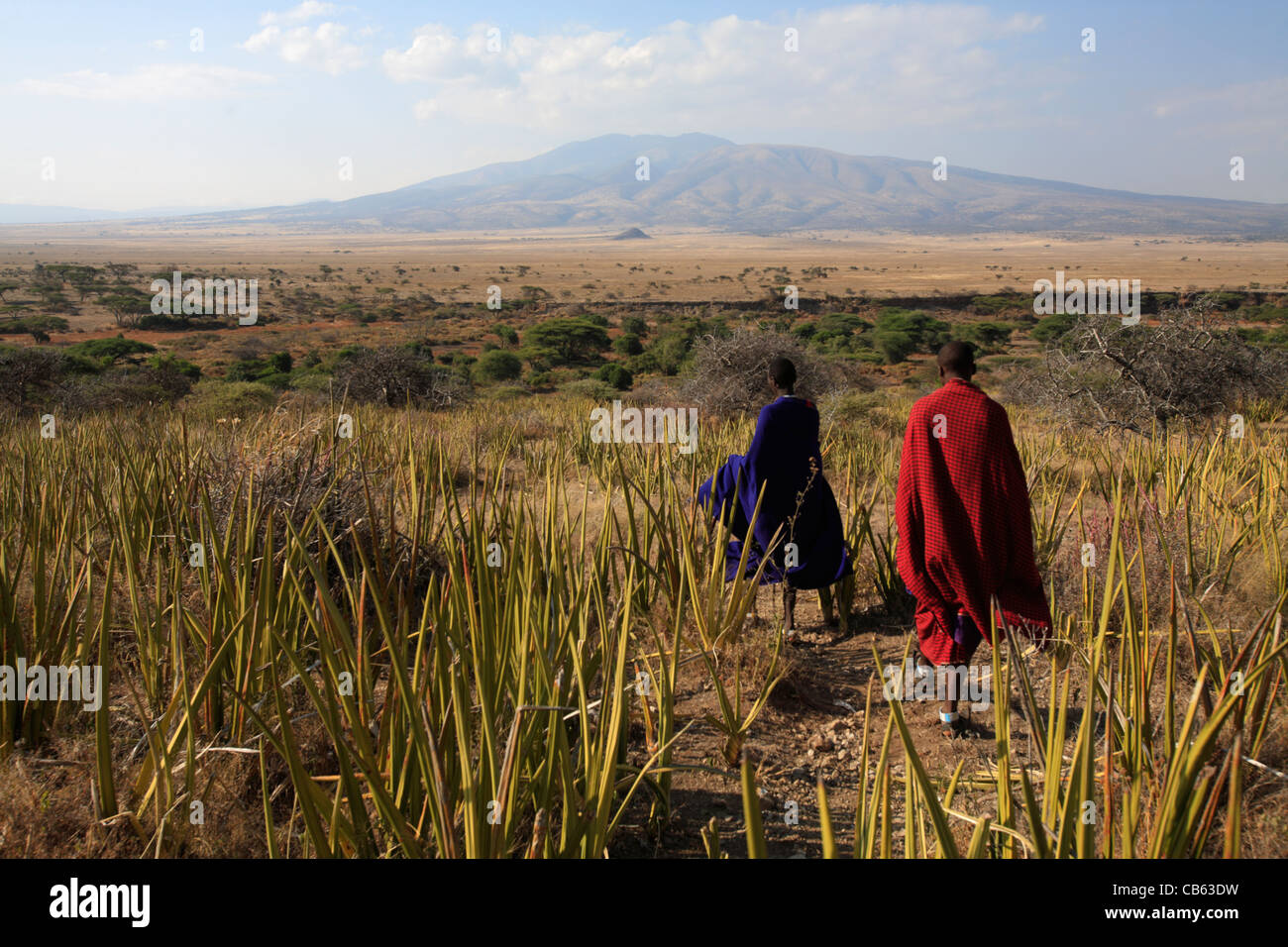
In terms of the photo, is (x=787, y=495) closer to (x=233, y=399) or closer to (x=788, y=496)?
(x=788, y=496)

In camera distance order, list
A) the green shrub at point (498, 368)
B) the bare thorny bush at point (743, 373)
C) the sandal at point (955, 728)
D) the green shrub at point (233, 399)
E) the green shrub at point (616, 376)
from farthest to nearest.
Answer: the green shrub at point (498, 368)
the green shrub at point (616, 376)
the bare thorny bush at point (743, 373)
the green shrub at point (233, 399)
the sandal at point (955, 728)

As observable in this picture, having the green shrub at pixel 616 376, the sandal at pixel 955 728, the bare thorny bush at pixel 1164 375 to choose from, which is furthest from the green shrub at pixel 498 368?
the sandal at pixel 955 728

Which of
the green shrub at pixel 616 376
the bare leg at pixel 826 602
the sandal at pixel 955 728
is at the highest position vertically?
the green shrub at pixel 616 376

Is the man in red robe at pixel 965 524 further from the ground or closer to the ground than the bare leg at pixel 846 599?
further from the ground

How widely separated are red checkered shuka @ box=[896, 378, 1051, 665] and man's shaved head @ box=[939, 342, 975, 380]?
30 millimetres

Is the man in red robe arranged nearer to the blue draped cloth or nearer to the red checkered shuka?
the red checkered shuka

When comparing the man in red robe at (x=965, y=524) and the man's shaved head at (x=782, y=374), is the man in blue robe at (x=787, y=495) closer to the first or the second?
the man's shaved head at (x=782, y=374)

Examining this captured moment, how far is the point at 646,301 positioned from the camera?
135ft

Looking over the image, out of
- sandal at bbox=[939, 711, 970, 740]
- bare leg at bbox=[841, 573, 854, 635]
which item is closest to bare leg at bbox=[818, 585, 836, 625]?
bare leg at bbox=[841, 573, 854, 635]

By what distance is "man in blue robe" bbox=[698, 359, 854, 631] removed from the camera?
3430 mm

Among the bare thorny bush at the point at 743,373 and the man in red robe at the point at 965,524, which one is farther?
the bare thorny bush at the point at 743,373

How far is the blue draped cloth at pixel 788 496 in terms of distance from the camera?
343cm
